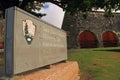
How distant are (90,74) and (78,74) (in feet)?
2.05

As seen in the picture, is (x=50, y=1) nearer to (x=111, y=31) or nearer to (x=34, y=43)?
(x=34, y=43)

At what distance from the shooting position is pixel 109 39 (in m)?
45.4

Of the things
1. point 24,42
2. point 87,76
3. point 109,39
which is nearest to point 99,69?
point 87,76

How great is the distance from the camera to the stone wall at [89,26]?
43.2 m

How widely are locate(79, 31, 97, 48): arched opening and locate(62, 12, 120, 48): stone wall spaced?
502mm

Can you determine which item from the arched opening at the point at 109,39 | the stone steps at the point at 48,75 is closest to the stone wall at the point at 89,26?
the arched opening at the point at 109,39

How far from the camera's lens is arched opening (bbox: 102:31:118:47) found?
4462 cm

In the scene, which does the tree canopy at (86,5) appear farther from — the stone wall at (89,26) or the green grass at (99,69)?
the stone wall at (89,26)

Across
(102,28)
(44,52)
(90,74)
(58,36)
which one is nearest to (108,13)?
(90,74)

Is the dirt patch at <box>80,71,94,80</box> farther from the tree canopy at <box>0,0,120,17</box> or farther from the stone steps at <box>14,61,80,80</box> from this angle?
the tree canopy at <box>0,0,120,17</box>

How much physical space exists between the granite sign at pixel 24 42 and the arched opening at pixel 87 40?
32.4 m

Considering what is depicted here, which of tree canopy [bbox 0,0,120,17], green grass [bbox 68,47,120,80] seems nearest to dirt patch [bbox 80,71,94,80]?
green grass [bbox 68,47,120,80]

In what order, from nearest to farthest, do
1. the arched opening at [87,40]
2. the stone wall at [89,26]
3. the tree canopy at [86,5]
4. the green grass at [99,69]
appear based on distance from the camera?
the green grass at [99,69] → the tree canopy at [86,5] → the arched opening at [87,40] → the stone wall at [89,26]

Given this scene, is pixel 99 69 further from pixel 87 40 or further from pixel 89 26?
pixel 89 26
